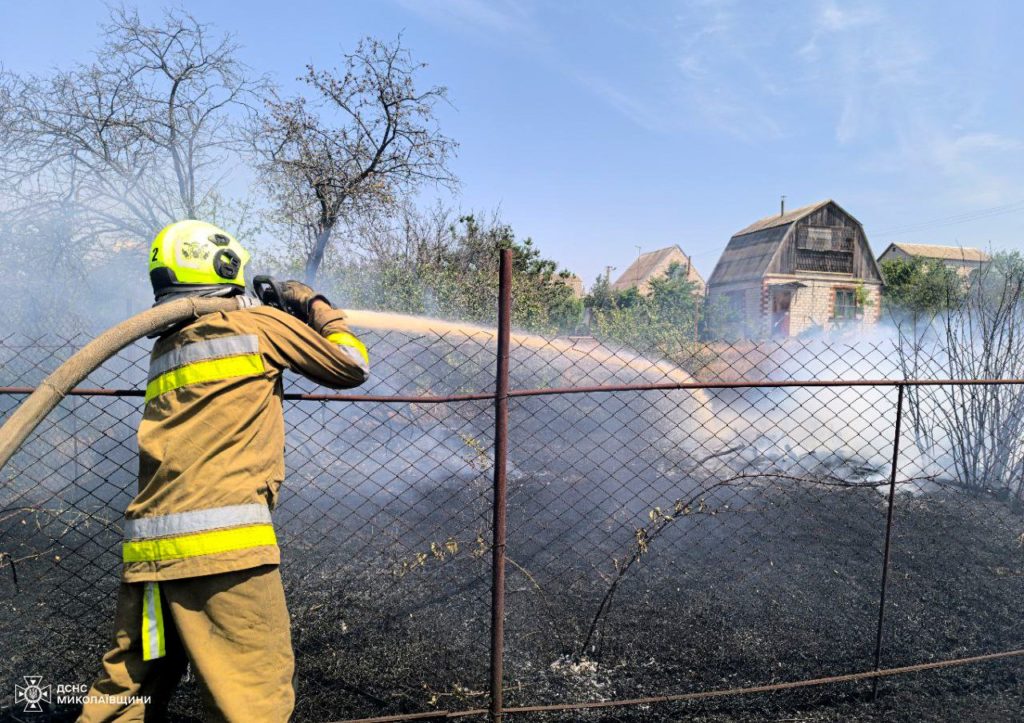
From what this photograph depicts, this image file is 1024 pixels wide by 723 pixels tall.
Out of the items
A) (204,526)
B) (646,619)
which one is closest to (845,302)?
(646,619)

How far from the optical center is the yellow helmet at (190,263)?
2.15 meters

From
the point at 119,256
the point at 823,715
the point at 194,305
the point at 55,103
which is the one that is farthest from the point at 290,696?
the point at 55,103

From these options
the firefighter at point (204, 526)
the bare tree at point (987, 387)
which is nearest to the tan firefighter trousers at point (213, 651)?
the firefighter at point (204, 526)

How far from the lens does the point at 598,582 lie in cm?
451

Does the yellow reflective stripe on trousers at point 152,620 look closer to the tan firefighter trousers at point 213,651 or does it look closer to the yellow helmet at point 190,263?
the tan firefighter trousers at point 213,651

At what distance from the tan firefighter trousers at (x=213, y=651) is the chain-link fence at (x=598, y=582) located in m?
0.81

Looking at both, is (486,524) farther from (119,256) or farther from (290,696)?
(119,256)

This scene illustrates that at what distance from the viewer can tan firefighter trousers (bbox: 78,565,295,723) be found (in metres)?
1.95

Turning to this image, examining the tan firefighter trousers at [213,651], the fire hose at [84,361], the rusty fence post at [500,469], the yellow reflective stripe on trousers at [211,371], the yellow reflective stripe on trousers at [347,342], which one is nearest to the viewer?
the fire hose at [84,361]

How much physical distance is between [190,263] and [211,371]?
41cm

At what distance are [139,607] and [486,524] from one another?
365cm

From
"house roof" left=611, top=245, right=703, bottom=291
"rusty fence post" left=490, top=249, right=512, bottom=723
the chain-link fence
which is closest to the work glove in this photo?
the chain-link fence

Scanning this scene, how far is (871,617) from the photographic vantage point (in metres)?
4.06

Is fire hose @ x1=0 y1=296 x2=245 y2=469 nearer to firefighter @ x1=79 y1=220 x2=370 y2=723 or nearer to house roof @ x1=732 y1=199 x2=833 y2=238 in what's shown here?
firefighter @ x1=79 y1=220 x2=370 y2=723
